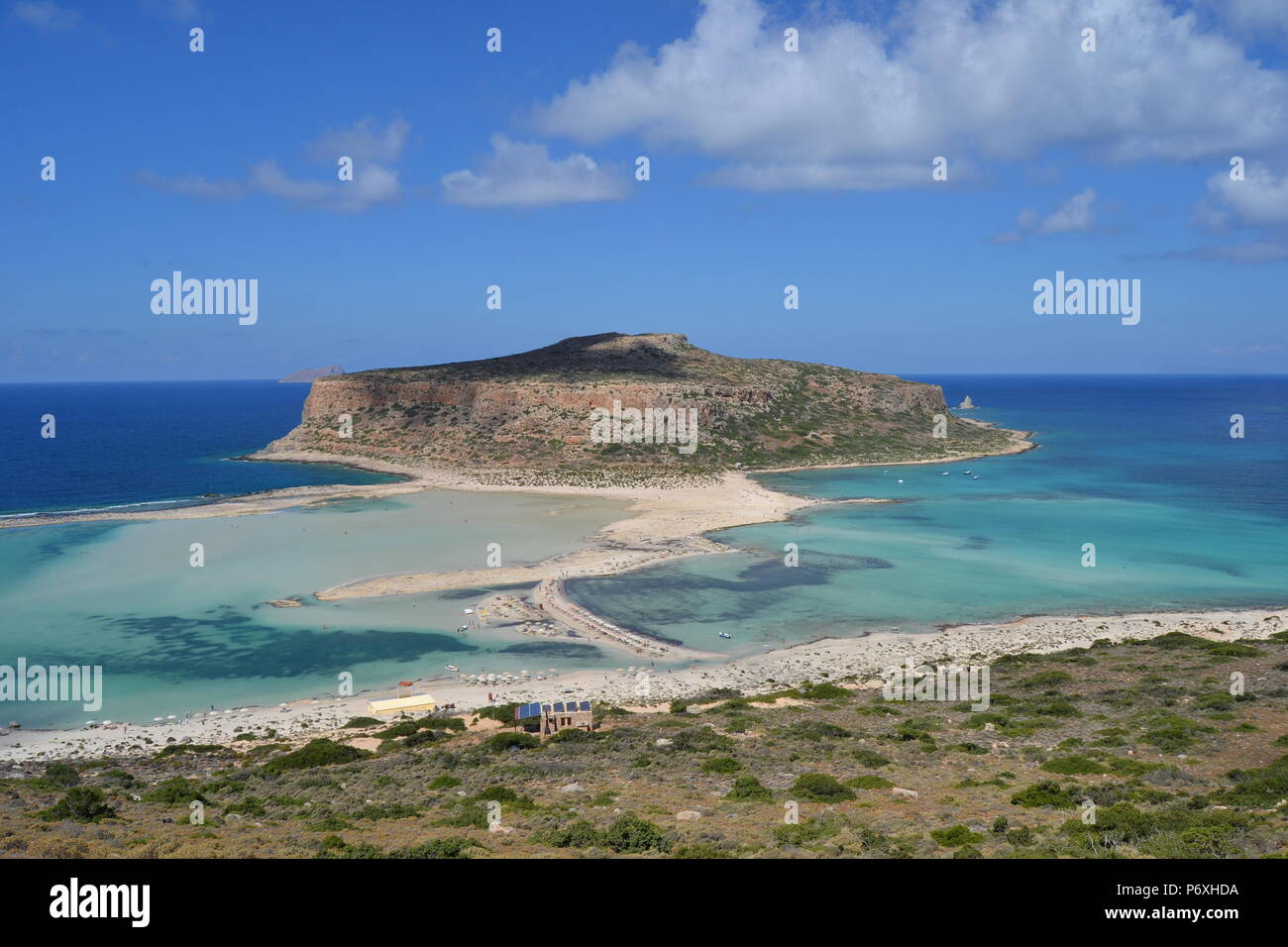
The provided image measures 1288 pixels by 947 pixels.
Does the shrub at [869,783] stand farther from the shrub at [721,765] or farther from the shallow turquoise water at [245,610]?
the shallow turquoise water at [245,610]


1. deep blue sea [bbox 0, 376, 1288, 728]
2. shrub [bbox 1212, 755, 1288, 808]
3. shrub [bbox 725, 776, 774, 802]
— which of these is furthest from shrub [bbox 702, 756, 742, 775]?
deep blue sea [bbox 0, 376, 1288, 728]

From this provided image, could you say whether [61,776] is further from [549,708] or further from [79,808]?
[549,708]

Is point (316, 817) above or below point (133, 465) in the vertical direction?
below

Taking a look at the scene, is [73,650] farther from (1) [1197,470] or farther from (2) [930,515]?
(1) [1197,470]

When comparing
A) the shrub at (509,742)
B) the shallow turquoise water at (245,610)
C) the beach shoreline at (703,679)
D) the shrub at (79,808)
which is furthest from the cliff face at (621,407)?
the shrub at (79,808)

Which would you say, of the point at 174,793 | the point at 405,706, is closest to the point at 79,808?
the point at 174,793

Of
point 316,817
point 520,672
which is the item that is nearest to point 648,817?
point 316,817
